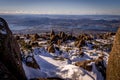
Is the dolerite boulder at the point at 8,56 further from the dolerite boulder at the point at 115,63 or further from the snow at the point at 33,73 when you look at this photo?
the dolerite boulder at the point at 115,63

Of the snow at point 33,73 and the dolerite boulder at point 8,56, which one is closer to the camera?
the dolerite boulder at point 8,56

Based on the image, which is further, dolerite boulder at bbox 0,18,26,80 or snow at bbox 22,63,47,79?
snow at bbox 22,63,47,79

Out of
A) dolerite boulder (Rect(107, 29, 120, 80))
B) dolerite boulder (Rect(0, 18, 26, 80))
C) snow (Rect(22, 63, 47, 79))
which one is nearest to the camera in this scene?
dolerite boulder (Rect(107, 29, 120, 80))

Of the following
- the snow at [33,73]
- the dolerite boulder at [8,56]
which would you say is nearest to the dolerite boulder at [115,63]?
the dolerite boulder at [8,56]

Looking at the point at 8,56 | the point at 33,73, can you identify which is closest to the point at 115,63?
the point at 8,56

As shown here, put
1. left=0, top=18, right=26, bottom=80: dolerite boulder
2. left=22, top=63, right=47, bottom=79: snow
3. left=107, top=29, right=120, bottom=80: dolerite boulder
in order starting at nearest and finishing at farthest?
left=107, top=29, right=120, bottom=80: dolerite boulder, left=0, top=18, right=26, bottom=80: dolerite boulder, left=22, top=63, right=47, bottom=79: snow

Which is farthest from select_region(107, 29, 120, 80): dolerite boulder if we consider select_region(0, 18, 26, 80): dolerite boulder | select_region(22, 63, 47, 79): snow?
select_region(22, 63, 47, 79): snow

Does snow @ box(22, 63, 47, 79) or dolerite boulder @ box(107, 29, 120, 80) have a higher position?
dolerite boulder @ box(107, 29, 120, 80)

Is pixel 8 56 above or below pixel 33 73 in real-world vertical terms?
above

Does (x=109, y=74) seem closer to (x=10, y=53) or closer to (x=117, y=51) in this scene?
(x=117, y=51)

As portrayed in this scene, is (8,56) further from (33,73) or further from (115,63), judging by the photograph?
(115,63)

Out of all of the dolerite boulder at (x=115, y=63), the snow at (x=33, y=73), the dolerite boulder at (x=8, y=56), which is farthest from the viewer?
the snow at (x=33, y=73)

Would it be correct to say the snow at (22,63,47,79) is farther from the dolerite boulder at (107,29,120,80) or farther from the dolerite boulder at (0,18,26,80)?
the dolerite boulder at (107,29,120,80)

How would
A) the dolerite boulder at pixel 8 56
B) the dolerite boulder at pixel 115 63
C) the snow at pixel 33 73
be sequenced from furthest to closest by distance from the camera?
1. the snow at pixel 33 73
2. the dolerite boulder at pixel 8 56
3. the dolerite boulder at pixel 115 63
